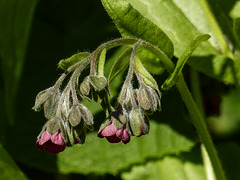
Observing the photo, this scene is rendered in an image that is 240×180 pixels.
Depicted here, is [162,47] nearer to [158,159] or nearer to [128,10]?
[128,10]

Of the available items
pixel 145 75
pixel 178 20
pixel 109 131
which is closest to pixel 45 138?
pixel 109 131

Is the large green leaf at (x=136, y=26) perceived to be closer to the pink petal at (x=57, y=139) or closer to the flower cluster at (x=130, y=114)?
the flower cluster at (x=130, y=114)

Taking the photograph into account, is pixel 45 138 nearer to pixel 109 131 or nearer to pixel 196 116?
pixel 109 131

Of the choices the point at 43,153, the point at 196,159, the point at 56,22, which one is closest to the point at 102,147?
the point at 43,153

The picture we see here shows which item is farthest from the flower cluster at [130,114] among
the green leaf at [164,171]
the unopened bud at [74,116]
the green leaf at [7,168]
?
the green leaf at [164,171]

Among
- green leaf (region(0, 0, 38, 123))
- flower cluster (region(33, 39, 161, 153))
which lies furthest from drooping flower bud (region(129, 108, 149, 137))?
green leaf (region(0, 0, 38, 123))

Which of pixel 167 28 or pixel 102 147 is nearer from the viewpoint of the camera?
pixel 167 28

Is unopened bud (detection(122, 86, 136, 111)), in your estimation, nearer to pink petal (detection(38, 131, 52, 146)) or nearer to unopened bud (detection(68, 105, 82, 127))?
unopened bud (detection(68, 105, 82, 127))
